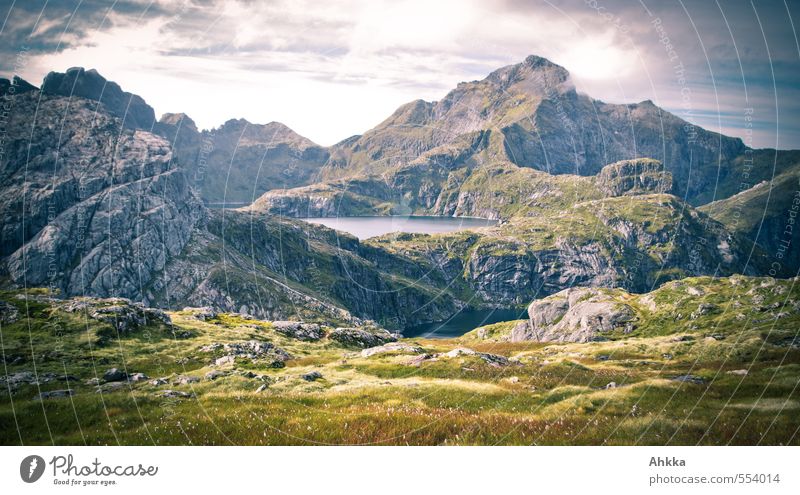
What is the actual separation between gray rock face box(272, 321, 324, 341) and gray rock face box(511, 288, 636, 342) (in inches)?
3543

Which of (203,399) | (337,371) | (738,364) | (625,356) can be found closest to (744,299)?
(625,356)

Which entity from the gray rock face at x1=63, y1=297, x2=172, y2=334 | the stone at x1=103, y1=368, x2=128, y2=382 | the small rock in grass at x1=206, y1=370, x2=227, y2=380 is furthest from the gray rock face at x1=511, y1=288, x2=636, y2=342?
the stone at x1=103, y1=368, x2=128, y2=382

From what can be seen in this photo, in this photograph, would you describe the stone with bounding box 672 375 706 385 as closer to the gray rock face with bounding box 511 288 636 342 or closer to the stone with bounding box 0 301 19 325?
the stone with bounding box 0 301 19 325

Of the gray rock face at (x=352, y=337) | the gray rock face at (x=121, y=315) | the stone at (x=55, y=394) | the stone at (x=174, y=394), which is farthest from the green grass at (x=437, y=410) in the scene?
the gray rock face at (x=352, y=337)

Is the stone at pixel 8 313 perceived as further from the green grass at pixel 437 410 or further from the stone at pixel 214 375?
the stone at pixel 214 375

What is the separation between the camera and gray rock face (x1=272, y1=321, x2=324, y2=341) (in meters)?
79.7

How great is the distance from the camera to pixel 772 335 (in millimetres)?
52906

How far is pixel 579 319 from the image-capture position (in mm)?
166125

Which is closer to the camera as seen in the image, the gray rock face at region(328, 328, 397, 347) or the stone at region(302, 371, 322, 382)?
the stone at region(302, 371, 322, 382)

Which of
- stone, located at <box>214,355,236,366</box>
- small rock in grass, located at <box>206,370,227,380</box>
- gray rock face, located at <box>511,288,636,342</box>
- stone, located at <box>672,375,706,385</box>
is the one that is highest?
stone, located at <box>672,375,706,385</box>

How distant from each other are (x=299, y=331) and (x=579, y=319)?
378ft

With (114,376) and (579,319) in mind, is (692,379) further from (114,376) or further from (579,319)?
(579,319)

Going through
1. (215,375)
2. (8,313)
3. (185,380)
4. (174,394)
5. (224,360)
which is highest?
(174,394)

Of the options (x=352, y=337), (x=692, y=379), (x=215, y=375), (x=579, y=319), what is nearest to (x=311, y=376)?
(x=215, y=375)
